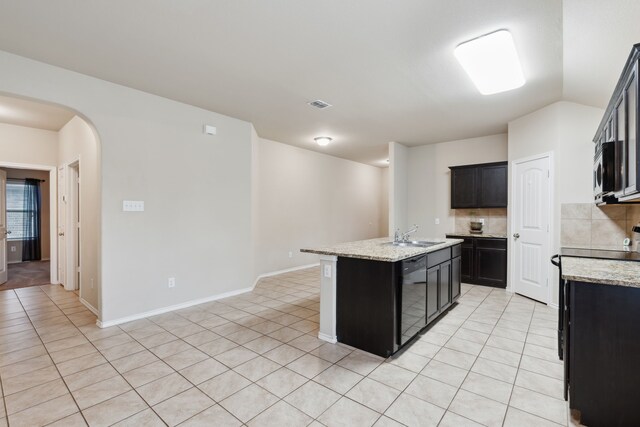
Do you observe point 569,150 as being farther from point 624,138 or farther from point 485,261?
point 624,138

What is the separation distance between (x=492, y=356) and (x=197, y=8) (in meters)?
3.62

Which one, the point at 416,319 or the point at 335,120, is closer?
the point at 416,319

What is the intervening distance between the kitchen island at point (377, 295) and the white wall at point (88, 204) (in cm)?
287

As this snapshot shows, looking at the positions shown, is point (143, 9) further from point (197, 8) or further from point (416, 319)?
point (416, 319)

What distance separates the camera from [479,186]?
213 inches

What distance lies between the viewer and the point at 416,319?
9.48 ft

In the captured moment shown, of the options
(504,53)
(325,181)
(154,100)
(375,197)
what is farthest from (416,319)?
(375,197)

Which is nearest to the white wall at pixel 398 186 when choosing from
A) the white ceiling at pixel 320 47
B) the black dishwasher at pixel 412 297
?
the white ceiling at pixel 320 47

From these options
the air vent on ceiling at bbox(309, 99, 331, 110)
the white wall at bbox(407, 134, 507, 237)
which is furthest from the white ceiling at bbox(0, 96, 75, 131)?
the white wall at bbox(407, 134, 507, 237)

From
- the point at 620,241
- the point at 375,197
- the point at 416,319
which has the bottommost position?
the point at 416,319

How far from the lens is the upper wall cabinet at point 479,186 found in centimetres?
516

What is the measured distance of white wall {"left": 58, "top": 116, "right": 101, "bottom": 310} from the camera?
371 centimetres

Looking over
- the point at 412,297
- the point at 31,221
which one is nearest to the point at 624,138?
the point at 412,297

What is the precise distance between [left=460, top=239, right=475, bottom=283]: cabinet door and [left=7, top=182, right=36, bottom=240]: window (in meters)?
10.5
